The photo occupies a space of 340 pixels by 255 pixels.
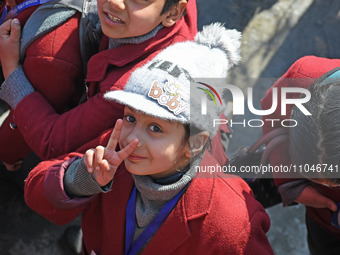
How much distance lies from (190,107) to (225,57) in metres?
0.33

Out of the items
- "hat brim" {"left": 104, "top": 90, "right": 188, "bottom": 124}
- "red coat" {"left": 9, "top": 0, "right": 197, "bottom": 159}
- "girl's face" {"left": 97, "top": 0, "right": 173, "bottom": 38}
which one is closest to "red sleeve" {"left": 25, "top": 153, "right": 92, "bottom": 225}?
"red coat" {"left": 9, "top": 0, "right": 197, "bottom": 159}

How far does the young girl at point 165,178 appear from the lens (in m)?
1.62

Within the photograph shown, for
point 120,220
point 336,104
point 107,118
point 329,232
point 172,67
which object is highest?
point 172,67

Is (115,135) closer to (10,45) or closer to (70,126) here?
(70,126)

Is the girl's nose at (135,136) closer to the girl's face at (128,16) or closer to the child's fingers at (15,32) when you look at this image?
the girl's face at (128,16)

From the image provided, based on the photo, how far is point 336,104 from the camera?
1705 mm

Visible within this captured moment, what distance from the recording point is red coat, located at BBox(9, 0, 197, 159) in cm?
186

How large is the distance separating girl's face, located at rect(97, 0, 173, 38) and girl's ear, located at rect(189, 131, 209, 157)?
0.50 metres

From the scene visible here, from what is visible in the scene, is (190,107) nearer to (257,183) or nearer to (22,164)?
(257,183)

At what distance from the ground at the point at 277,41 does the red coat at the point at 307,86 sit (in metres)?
0.91

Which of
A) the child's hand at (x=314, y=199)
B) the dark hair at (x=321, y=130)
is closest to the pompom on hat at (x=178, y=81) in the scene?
the dark hair at (x=321, y=130)

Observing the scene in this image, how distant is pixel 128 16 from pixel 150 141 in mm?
540

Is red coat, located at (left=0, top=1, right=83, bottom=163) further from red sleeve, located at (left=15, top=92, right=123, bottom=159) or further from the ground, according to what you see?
the ground

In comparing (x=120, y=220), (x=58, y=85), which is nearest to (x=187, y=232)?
(x=120, y=220)
